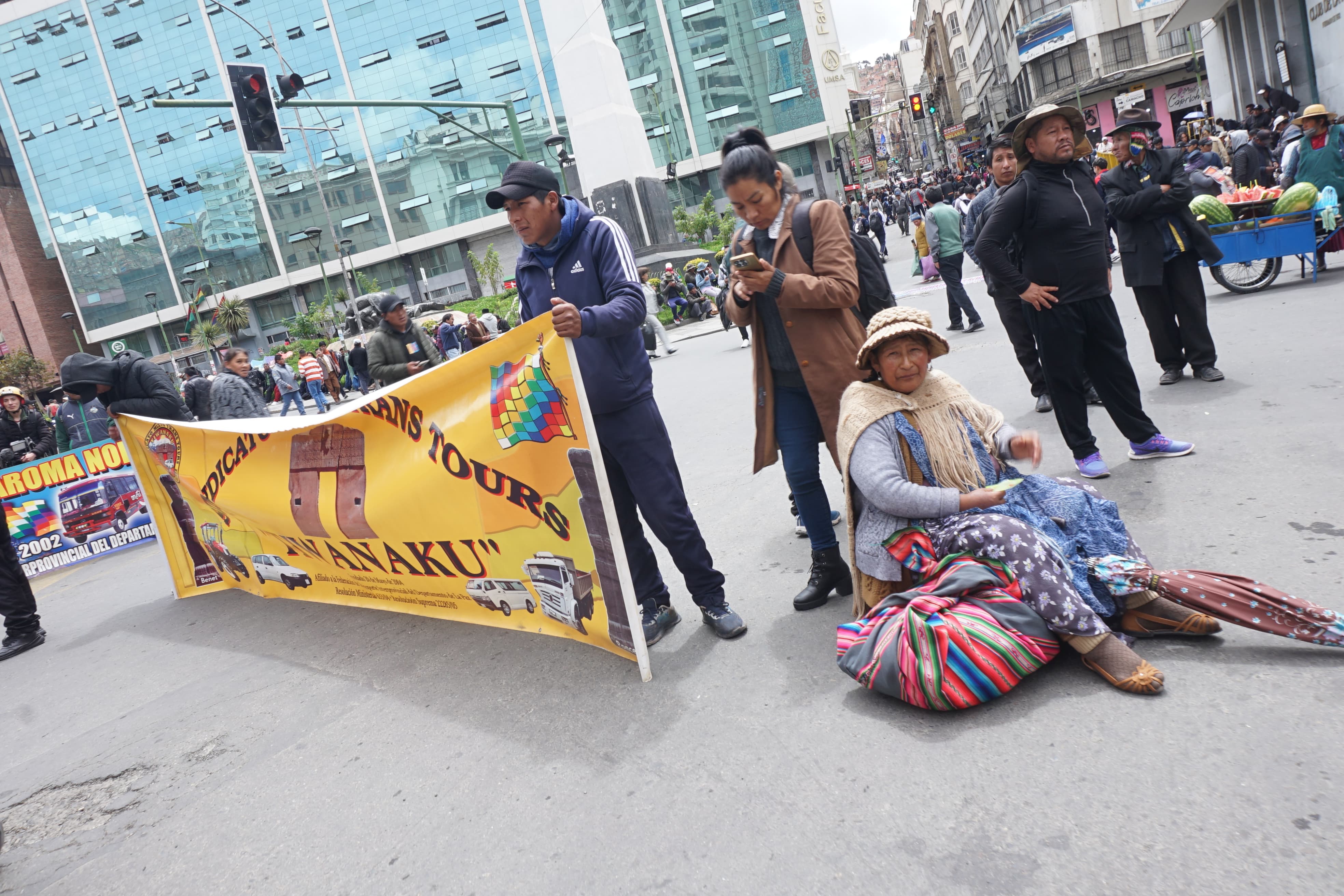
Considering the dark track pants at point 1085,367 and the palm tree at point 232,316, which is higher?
the palm tree at point 232,316

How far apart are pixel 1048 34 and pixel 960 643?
49.5 metres

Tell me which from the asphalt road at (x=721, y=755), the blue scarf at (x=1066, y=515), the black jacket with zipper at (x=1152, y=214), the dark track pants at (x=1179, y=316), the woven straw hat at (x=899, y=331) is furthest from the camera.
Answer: the dark track pants at (x=1179, y=316)

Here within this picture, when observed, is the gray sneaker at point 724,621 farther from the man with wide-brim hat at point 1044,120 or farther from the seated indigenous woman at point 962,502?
the man with wide-brim hat at point 1044,120

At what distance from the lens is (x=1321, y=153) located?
9852 millimetres

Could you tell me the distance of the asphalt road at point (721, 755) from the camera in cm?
222

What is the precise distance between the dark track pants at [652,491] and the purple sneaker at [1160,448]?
105 inches

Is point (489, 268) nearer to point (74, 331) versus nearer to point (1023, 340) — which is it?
point (74, 331)

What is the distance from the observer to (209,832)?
122 inches

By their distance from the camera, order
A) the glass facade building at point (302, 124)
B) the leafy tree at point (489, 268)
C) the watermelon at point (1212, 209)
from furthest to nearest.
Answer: the glass facade building at point (302, 124), the leafy tree at point (489, 268), the watermelon at point (1212, 209)

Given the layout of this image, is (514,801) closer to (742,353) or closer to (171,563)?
(171,563)

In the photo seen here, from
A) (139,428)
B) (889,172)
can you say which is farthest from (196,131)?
(889,172)

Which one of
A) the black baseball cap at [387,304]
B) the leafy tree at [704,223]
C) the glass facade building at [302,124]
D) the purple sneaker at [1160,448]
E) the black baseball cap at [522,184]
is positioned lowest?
the purple sneaker at [1160,448]

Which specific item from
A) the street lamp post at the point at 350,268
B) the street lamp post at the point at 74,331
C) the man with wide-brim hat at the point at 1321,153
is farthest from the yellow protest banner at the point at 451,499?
the street lamp post at the point at 74,331

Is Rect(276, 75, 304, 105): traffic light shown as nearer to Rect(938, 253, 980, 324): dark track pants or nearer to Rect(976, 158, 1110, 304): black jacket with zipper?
Rect(938, 253, 980, 324): dark track pants
